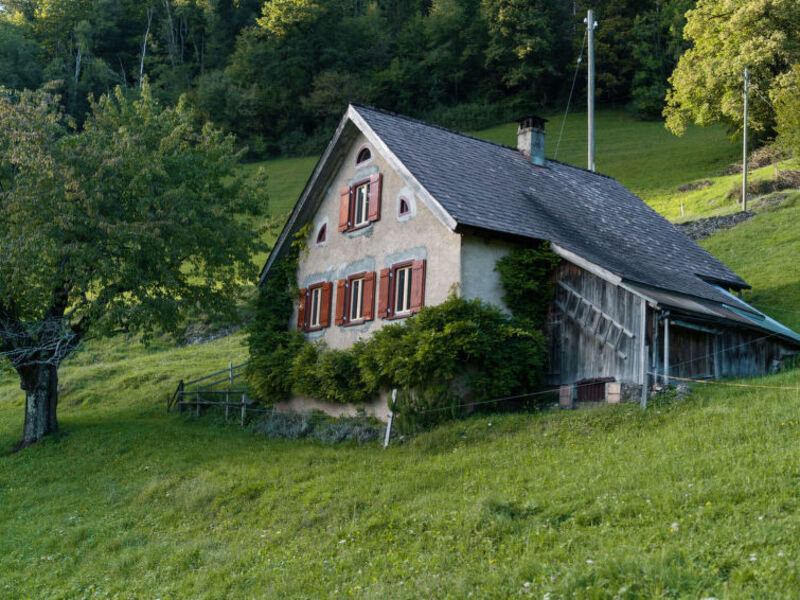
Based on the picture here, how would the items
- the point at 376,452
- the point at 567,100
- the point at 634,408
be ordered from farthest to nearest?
the point at 567,100
the point at 376,452
the point at 634,408

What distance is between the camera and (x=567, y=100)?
72.9 metres

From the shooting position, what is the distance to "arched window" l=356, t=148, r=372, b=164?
2105 cm

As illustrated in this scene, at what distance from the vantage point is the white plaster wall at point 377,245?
17766 millimetres

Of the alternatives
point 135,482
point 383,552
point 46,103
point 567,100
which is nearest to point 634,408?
point 383,552

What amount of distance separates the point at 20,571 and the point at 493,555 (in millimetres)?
8563

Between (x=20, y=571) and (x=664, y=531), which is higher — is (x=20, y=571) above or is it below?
below

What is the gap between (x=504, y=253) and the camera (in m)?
18.0

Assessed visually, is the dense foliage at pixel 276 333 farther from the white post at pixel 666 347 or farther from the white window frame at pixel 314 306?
the white post at pixel 666 347

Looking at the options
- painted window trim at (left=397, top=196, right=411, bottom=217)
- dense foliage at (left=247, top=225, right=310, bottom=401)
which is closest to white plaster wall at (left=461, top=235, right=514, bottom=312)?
painted window trim at (left=397, top=196, right=411, bottom=217)

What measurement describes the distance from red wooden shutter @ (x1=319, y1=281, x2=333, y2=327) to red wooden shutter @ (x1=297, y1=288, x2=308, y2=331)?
928 mm

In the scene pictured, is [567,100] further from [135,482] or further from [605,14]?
[135,482]

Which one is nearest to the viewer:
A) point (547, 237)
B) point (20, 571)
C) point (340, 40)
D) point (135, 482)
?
point (20, 571)

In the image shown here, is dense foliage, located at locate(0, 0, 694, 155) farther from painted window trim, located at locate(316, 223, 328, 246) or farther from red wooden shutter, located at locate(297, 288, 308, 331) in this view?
red wooden shutter, located at locate(297, 288, 308, 331)

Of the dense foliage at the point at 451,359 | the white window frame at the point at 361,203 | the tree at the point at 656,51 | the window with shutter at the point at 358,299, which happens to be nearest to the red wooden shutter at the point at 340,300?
the window with shutter at the point at 358,299
